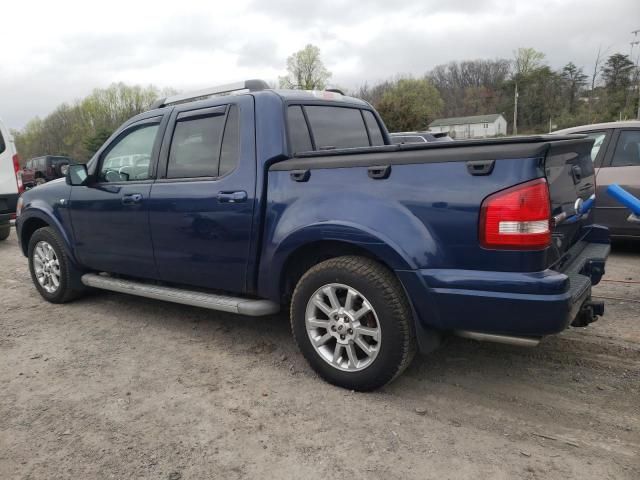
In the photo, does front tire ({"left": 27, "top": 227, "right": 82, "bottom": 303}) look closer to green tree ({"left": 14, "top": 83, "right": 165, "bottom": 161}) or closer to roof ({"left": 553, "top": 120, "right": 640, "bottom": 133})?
roof ({"left": 553, "top": 120, "right": 640, "bottom": 133})

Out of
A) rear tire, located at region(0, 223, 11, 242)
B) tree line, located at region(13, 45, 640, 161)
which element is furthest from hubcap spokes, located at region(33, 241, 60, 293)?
tree line, located at region(13, 45, 640, 161)

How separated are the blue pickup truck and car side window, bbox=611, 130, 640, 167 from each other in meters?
3.14

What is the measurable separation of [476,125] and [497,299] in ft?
292

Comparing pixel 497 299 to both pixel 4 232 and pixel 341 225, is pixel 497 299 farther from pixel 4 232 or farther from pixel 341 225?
pixel 4 232

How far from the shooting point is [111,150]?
461cm

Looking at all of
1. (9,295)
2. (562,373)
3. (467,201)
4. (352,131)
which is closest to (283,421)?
(467,201)

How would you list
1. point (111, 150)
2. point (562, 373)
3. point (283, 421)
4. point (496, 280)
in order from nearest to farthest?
point (496, 280), point (283, 421), point (562, 373), point (111, 150)

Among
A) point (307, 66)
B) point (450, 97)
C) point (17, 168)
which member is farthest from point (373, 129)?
point (450, 97)

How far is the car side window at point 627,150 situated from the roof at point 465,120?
8079 centimetres

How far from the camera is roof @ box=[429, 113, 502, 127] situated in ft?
272

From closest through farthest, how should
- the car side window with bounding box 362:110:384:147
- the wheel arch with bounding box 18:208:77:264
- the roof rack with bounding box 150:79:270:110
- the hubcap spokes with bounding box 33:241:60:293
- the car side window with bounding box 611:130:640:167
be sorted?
the roof rack with bounding box 150:79:270:110
the car side window with bounding box 362:110:384:147
the wheel arch with bounding box 18:208:77:264
the hubcap spokes with bounding box 33:241:60:293
the car side window with bounding box 611:130:640:167

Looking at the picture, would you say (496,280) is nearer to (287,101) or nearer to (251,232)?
(251,232)

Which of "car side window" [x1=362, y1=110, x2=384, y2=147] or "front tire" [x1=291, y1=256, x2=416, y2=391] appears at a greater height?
"car side window" [x1=362, y1=110, x2=384, y2=147]

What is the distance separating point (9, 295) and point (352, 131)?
432 cm
